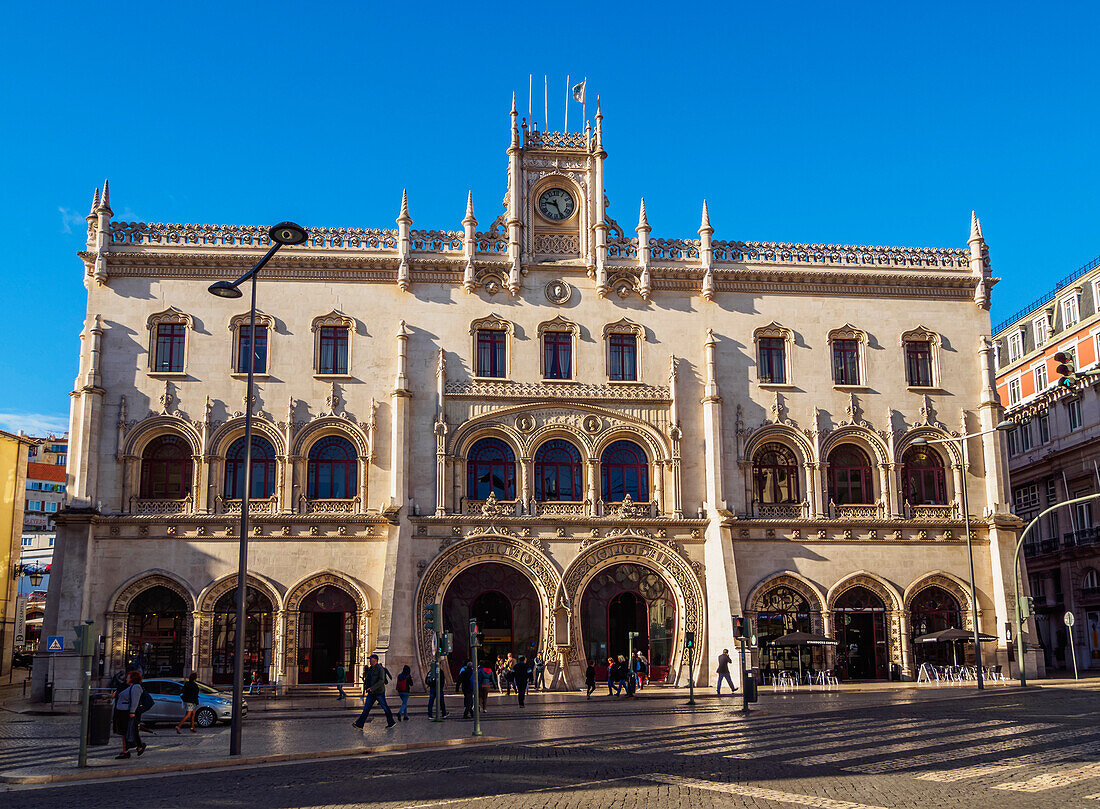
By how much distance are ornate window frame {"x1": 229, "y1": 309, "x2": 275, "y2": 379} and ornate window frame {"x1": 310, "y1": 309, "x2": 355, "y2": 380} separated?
1.68 m

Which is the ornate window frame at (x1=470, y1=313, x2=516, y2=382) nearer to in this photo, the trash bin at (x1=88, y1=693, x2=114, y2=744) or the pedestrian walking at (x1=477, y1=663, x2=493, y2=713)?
the pedestrian walking at (x1=477, y1=663, x2=493, y2=713)

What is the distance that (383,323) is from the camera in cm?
4216

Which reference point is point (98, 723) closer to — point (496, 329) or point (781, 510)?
point (496, 329)

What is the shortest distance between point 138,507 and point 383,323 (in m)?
11.5

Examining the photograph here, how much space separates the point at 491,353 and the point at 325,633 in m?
12.4

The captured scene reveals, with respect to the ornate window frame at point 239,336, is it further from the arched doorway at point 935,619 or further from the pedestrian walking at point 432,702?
the arched doorway at point 935,619

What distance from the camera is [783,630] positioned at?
4125 centimetres

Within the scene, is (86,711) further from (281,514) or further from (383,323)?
(383,323)

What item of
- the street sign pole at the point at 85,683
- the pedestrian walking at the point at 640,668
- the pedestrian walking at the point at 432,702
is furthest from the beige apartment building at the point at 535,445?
the street sign pole at the point at 85,683

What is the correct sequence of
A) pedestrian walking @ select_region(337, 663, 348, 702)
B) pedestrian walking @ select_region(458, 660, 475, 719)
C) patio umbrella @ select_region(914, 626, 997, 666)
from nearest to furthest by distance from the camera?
1. pedestrian walking @ select_region(458, 660, 475, 719)
2. pedestrian walking @ select_region(337, 663, 348, 702)
3. patio umbrella @ select_region(914, 626, 997, 666)

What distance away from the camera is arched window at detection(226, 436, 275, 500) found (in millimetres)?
40463

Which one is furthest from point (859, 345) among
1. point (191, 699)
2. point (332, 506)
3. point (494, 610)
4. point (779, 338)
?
point (191, 699)

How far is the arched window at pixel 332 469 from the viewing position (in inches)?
1606

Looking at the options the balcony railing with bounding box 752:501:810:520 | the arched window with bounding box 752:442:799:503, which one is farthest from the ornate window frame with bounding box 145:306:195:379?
the balcony railing with bounding box 752:501:810:520
